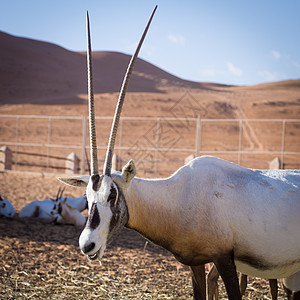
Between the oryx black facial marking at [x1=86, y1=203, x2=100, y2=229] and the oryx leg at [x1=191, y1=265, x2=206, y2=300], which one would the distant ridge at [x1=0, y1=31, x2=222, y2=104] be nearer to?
the oryx leg at [x1=191, y1=265, x2=206, y2=300]

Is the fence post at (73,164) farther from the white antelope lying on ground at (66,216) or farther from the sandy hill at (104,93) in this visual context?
the sandy hill at (104,93)


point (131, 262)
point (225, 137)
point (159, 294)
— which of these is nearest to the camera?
point (159, 294)

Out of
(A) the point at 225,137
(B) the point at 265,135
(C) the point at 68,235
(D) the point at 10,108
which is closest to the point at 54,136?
(D) the point at 10,108

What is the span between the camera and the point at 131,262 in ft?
19.7

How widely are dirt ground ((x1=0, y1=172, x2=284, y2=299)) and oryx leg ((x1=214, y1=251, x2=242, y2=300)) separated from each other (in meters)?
1.65

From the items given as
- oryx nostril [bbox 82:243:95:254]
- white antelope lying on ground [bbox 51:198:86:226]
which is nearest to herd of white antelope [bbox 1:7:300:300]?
oryx nostril [bbox 82:243:95:254]

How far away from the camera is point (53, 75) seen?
5675 centimetres

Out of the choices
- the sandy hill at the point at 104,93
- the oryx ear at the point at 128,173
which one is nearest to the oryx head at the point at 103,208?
the oryx ear at the point at 128,173

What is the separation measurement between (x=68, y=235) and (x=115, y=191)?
5.20 metres

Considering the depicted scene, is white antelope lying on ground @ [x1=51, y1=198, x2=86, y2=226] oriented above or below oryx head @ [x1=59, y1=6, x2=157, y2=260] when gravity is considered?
below

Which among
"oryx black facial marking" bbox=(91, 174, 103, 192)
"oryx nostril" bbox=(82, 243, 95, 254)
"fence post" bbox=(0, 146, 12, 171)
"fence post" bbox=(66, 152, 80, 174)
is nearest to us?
"oryx nostril" bbox=(82, 243, 95, 254)

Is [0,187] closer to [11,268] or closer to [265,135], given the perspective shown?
[11,268]

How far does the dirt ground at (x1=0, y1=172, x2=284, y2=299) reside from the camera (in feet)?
15.2

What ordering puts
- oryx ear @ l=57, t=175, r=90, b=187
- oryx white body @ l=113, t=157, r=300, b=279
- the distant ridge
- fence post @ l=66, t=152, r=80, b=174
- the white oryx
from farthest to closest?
the distant ridge < fence post @ l=66, t=152, r=80, b=174 < the white oryx < oryx ear @ l=57, t=175, r=90, b=187 < oryx white body @ l=113, t=157, r=300, b=279
